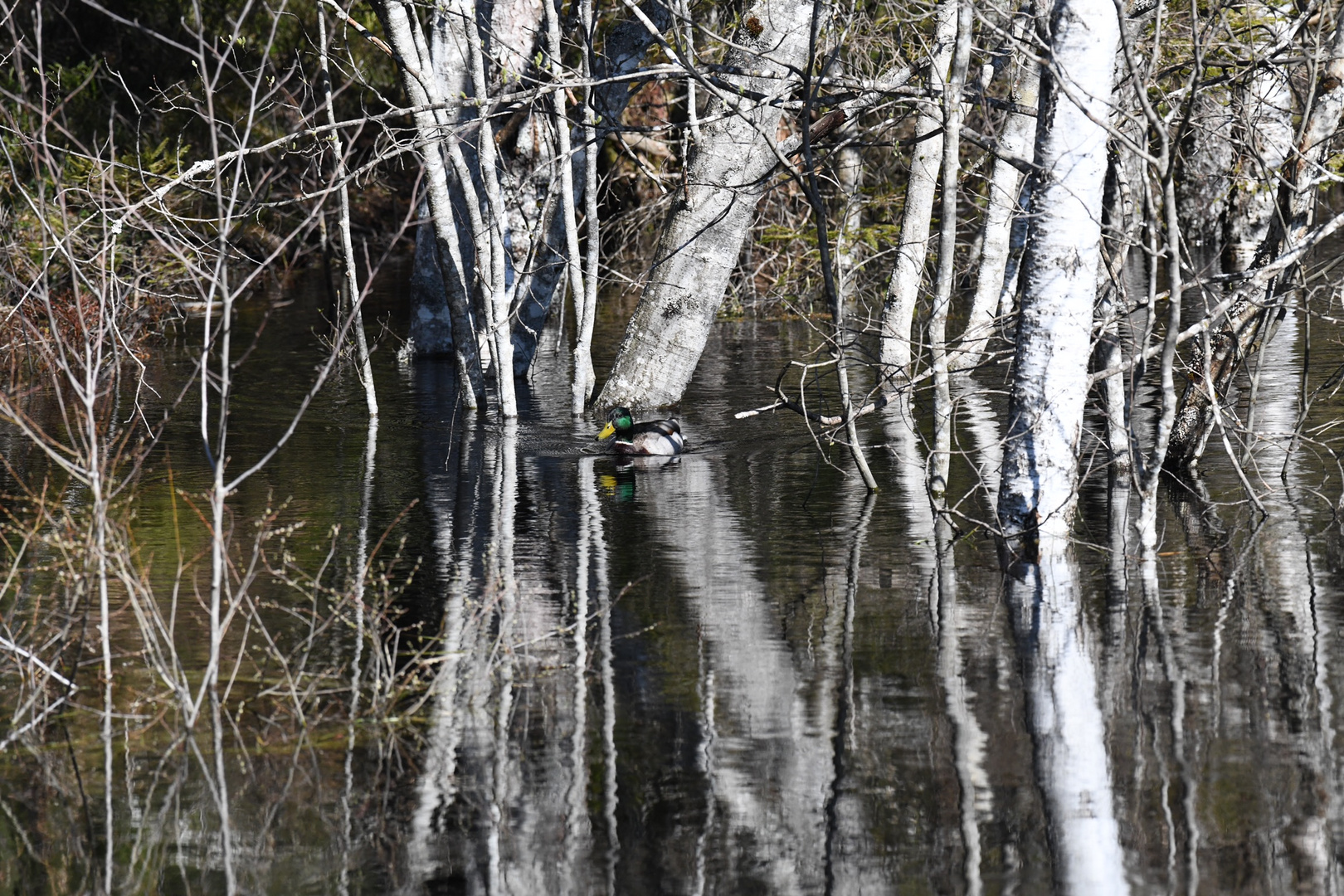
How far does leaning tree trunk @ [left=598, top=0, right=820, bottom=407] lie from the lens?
1602 centimetres

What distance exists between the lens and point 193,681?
25.1 feet

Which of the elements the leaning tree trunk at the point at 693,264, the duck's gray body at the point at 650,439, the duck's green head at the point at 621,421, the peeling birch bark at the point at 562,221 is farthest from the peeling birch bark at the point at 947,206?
the peeling birch bark at the point at 562,221

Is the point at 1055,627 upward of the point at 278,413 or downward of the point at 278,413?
downward

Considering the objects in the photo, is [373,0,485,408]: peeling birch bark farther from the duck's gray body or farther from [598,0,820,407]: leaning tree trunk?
the duck's gray body

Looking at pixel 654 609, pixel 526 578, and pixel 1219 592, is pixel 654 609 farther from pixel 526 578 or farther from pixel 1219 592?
pixel 1219 592

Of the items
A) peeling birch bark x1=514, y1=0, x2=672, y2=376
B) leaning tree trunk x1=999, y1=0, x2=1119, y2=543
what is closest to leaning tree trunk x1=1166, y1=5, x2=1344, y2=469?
leaning tree trunk x1=999, y1=0, x2=1119, y2=543

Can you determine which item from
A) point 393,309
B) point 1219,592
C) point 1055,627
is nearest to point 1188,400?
point 1219,592

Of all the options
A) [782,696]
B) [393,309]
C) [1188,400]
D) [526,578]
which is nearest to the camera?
[782,696]

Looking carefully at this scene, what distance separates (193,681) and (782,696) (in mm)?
2712

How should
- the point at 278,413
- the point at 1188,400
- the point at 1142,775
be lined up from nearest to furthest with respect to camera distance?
the point at 1142,775, the point at 1188,400, the point at 278,413

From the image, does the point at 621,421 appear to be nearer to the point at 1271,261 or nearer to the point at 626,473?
the point at 626,473

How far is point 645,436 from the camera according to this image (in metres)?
13.9

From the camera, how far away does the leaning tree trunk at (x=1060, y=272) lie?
8797 mm

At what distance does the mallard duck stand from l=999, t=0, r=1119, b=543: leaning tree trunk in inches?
185
